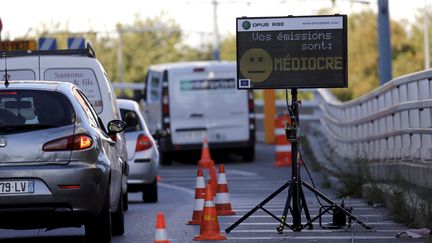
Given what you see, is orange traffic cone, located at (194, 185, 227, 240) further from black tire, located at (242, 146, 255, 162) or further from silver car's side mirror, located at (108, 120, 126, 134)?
black tire, located at (242, 146, 255, 162)

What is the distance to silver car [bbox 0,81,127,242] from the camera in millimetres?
10891

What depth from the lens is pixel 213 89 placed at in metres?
32.2

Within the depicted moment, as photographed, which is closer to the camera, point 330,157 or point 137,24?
point 330,157

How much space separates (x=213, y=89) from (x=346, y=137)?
314 inches

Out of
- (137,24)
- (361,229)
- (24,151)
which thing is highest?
(137,24)

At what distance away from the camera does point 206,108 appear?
32188mm

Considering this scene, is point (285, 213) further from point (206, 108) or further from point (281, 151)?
point (206, 108)

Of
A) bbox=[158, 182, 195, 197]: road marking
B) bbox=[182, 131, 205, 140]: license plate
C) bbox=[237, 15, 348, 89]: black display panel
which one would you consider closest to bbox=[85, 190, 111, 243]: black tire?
bbox=[237, 15, 348, 89]: black display panel

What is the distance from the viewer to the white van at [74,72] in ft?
48.8

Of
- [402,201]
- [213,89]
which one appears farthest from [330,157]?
[402,201]

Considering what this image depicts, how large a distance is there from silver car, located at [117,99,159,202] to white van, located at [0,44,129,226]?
397 cm

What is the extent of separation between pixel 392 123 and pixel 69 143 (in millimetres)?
7655

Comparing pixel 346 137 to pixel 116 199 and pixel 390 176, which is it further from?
pixel 116 199

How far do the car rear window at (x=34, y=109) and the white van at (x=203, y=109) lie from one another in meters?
20.4
